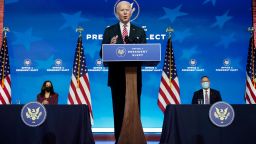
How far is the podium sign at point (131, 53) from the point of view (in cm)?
309

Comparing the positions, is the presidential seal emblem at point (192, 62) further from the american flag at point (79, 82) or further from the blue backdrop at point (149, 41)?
the american flag at point (79, 82)

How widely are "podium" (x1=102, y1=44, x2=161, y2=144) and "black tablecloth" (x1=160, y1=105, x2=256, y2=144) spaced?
0.35 metres

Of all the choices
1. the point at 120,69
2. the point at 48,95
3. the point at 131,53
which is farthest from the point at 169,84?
the point at 131,53

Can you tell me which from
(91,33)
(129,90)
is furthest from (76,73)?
(129,90)

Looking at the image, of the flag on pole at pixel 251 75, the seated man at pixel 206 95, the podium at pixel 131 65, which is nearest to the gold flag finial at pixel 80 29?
the seated man at pixel 206 95

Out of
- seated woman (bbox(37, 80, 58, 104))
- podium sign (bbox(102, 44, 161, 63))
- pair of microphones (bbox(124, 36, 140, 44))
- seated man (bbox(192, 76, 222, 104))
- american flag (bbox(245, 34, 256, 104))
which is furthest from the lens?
american flag (bbox(245, 34, 256, 104))

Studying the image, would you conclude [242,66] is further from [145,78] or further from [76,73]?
[76,73]

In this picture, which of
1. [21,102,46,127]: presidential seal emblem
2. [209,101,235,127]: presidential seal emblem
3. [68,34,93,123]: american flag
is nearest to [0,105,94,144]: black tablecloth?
[21,102,46,127]: presidential seal emblem

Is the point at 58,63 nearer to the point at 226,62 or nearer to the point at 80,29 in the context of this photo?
the point at 80,29

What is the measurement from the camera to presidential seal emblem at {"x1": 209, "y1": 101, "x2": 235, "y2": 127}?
131 inches

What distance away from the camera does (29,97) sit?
7387 mm

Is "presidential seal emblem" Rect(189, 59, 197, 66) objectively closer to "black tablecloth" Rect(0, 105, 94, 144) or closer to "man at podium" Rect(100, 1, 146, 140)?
"man at podium" Rect(100, 1, 146, 140)

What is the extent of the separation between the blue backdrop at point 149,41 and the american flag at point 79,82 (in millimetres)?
462

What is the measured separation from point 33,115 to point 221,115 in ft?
5.51
